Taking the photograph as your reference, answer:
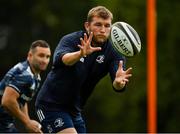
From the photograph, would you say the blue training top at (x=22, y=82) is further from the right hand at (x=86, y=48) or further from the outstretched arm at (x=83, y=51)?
the right hand at (x=86, y=48)

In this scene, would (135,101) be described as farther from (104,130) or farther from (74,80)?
(74,80)

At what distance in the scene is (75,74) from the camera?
369 inches

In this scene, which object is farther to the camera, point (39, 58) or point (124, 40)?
point (39, 58)

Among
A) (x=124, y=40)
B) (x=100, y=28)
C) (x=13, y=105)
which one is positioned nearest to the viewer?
(x=100, y=28)

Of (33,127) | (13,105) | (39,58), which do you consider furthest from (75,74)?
(39,58)

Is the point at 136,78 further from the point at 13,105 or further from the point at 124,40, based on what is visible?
the point at 124,40

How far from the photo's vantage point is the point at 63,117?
9.41m

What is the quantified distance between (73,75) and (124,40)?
658 mm

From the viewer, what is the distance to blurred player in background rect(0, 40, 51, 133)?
33.1ft

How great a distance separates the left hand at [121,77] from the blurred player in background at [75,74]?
3cm

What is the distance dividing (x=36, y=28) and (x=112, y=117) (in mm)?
3537

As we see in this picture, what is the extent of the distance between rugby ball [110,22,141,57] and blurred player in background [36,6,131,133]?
10 cm

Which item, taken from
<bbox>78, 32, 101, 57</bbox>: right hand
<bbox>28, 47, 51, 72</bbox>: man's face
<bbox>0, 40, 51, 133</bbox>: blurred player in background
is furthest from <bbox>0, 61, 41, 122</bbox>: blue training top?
<bbox>78, 32, 101, 57</bbox>: right hand

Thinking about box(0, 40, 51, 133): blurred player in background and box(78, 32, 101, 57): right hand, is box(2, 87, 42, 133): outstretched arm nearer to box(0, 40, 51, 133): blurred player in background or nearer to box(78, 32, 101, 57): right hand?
box(0, 40, 51, 133): blurred player in background
